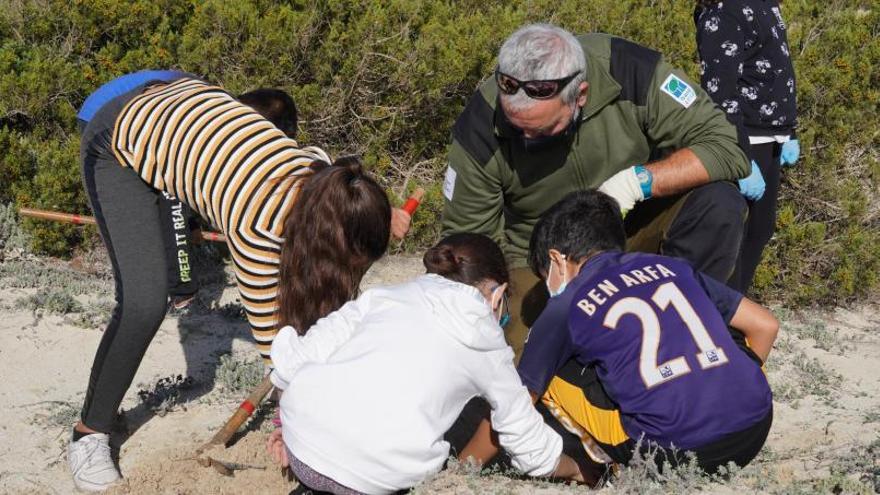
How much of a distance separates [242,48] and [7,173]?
1.40 metres

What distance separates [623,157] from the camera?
11.7ft

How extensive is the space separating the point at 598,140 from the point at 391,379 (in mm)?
1415

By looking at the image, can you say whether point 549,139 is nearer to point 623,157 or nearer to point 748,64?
point 623,157

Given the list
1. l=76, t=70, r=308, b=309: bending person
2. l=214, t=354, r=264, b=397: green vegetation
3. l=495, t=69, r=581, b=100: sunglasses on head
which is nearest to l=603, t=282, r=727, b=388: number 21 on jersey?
l=495, t=69, r=581, b=100: sunglasses on head

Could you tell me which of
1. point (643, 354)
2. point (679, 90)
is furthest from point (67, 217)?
point (643, 354)

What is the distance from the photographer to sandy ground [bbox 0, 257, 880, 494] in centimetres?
290

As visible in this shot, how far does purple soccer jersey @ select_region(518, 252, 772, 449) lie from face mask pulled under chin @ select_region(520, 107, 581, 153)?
0.63m

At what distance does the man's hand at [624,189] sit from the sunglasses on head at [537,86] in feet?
1.30

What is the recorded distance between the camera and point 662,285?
9.05 ft

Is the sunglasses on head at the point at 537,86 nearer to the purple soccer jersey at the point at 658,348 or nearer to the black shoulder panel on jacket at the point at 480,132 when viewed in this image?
the black shoulder panel on jacket at the point at 480,132

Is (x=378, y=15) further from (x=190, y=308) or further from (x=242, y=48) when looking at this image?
(x=190, y=308)

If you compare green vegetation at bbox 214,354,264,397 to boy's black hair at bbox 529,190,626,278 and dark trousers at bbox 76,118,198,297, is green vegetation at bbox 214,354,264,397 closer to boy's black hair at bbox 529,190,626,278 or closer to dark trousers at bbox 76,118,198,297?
dark trousers at bbox 76,118,198,297

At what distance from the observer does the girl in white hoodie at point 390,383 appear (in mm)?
2494

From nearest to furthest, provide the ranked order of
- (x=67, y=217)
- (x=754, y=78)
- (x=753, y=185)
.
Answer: (x=753, y=185)
(x=754, y=78)
(x=67, y=217)
